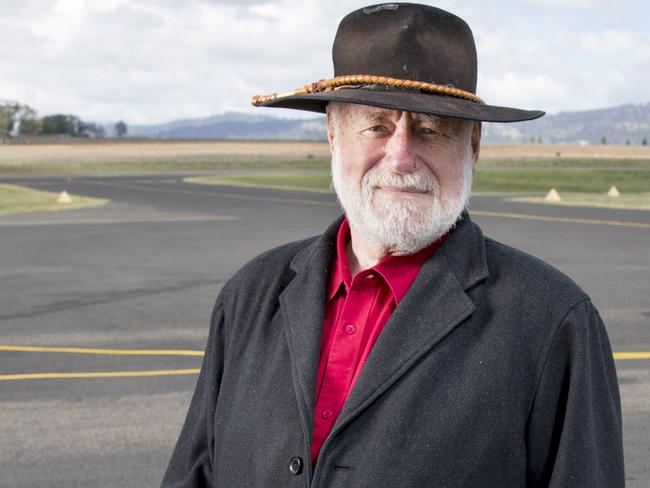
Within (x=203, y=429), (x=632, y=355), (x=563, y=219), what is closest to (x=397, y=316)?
(x=203, y=429)

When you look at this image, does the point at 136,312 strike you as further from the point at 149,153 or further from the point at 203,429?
the point at 149,153

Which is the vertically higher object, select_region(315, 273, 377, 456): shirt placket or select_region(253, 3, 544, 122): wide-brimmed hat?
select_region(253, 3, 544, 122): wide-brimmed hat

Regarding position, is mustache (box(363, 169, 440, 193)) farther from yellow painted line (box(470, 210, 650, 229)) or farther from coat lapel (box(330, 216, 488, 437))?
yellow painted line (box(470, 210, 650, 229))

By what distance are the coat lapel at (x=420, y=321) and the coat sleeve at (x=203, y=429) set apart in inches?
19.5

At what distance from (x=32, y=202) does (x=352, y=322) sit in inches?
1085

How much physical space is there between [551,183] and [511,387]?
40.3 m

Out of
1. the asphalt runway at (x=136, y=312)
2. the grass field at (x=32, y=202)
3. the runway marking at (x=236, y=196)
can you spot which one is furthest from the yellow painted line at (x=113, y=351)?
the runway marking at (x=236, y=196)

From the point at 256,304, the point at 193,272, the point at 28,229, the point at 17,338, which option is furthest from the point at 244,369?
the point at 28,229

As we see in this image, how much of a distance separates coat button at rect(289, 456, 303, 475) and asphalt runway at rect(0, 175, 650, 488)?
3.41m

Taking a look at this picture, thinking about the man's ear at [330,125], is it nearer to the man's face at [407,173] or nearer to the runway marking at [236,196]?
the man's face at [407,173]

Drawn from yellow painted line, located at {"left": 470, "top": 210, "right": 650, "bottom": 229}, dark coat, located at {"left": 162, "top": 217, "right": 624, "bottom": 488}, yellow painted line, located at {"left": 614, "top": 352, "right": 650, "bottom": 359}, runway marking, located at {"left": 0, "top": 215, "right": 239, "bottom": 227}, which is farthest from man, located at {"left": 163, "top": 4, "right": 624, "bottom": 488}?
runway marking, located at {"left": 0, "top": 215, "right": 239, "bottom": 227}

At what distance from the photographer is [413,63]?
2447 mm

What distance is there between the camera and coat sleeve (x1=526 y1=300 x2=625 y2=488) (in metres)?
2.20

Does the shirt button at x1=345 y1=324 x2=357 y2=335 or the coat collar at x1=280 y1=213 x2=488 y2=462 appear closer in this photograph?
the coat collar at x1=280 y1=213 x2=488 y2=462
